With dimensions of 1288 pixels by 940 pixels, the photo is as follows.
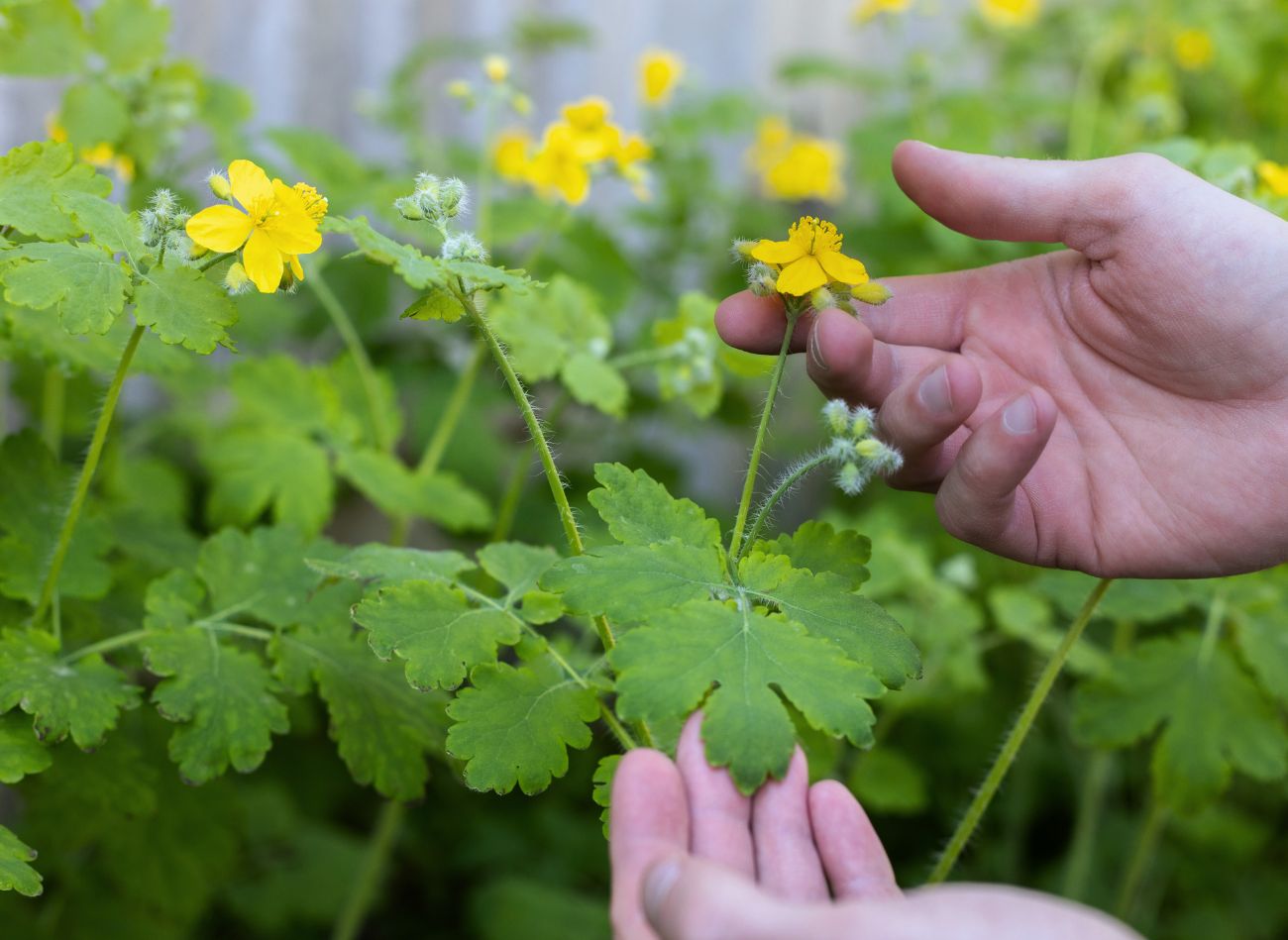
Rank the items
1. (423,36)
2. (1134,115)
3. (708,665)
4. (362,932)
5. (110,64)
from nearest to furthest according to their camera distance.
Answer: (708,665) → (110,64) → (362,932) → (1134,115) → (423,36)

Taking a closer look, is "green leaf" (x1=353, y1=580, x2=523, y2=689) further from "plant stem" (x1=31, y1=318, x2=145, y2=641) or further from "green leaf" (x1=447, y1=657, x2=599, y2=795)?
"plant stem" (x1=31, y1=318, x2=145, y2=641)

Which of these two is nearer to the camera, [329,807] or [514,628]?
[514,628]

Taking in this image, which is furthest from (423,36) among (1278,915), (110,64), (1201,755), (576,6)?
(1278,915)

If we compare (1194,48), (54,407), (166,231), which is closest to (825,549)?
(166,231)

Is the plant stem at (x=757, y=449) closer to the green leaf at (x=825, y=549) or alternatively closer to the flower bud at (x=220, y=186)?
the green leaf at (x=825, y=549)

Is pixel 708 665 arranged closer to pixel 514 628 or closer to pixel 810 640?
pixel 810 640

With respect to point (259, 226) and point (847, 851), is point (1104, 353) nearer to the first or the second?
point (847, 851)

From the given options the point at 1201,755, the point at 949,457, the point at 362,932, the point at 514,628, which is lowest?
the point at 362,932
